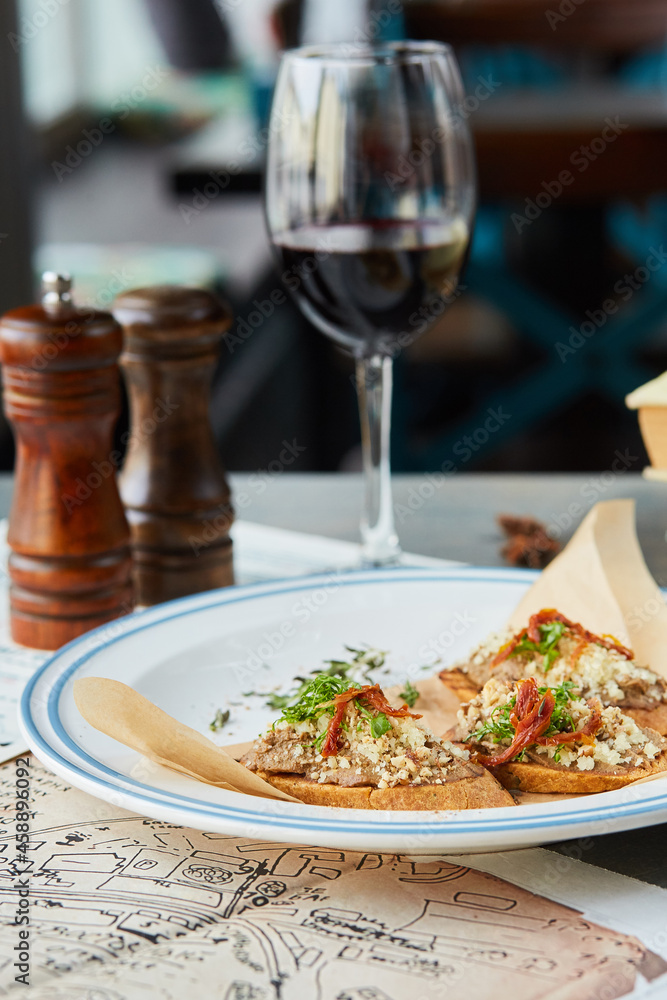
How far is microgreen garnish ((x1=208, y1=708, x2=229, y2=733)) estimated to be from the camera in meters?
0.91

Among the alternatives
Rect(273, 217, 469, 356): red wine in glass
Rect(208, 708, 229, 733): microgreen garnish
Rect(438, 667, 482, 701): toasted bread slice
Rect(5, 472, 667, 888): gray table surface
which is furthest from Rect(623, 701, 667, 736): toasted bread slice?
Rect(273, 217, 469, 356): red wine in glass

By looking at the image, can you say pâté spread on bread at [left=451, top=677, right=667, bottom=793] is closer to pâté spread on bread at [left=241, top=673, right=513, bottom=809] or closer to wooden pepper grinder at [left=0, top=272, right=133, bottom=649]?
pâté spread on bread at [left=241, top=673, right=513, bottom=809]

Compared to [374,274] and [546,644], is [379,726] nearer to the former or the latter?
[546,644]

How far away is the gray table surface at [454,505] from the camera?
1.44 metres

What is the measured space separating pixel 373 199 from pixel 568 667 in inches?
21.0

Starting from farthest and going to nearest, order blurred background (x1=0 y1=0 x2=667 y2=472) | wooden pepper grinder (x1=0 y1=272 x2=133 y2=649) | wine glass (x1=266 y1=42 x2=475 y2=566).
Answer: blurred background (x1=0 y1=0 x2=667 y2=472) < wine glass (x1=266 y1=42 x2=475 y2=566) < wooden pepper grinder (x1=0 y1=272 x2=133 y2=649)

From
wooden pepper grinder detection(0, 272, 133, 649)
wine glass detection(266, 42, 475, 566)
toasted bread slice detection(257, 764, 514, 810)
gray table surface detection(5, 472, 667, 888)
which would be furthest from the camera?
gray table surface detection(5, 472, 667, 888)

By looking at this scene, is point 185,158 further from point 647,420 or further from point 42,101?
point 647,420

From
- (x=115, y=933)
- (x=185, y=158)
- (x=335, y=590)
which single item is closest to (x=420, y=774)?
(x=115, y=933)

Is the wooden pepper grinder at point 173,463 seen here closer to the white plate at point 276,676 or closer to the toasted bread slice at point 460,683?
the white plate at point 276,676

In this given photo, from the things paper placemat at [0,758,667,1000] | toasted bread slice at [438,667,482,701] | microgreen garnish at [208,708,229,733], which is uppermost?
paper placemat at [0,758,667,1000]

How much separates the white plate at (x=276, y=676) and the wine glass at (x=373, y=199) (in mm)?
157

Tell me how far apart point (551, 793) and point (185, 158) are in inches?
174

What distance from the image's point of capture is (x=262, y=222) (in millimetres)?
4656
